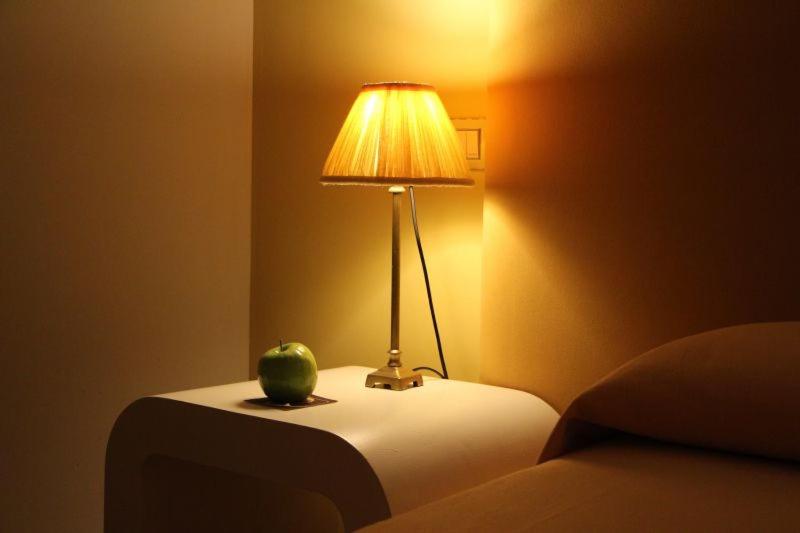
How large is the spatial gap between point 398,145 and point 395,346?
0.37 metres

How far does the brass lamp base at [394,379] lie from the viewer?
1754 millimetres

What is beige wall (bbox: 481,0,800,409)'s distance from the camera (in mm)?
1509

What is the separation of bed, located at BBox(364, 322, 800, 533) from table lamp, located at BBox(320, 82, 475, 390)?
0.60m

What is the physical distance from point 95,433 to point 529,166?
1.06m

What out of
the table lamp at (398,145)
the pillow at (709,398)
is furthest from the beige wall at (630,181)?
the pillow at (709,398)

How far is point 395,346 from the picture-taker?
1.78 m

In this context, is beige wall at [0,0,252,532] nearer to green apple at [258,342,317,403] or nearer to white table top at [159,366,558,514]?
white table top at [159,366,558,514]

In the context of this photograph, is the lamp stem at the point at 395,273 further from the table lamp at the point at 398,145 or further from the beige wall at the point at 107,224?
the beige wall at the point at 107,224

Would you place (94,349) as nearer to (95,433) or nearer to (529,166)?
(95,433)

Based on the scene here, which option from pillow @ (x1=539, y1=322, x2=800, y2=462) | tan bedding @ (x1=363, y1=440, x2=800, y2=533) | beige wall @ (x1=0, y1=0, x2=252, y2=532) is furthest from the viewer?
beige wall @ (x1=0, y1=0, x2=252, y2=532)

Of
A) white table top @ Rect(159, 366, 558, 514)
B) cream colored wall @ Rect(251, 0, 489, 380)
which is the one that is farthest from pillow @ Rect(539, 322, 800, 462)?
cream colored wall @ Rect(251, 0, 489, 380)

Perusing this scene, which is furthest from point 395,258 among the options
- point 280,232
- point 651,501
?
point 651,501

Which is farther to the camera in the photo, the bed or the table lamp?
the table lamp

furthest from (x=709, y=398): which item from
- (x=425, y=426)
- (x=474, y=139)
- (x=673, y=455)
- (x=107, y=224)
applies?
(x=107, y=224)
